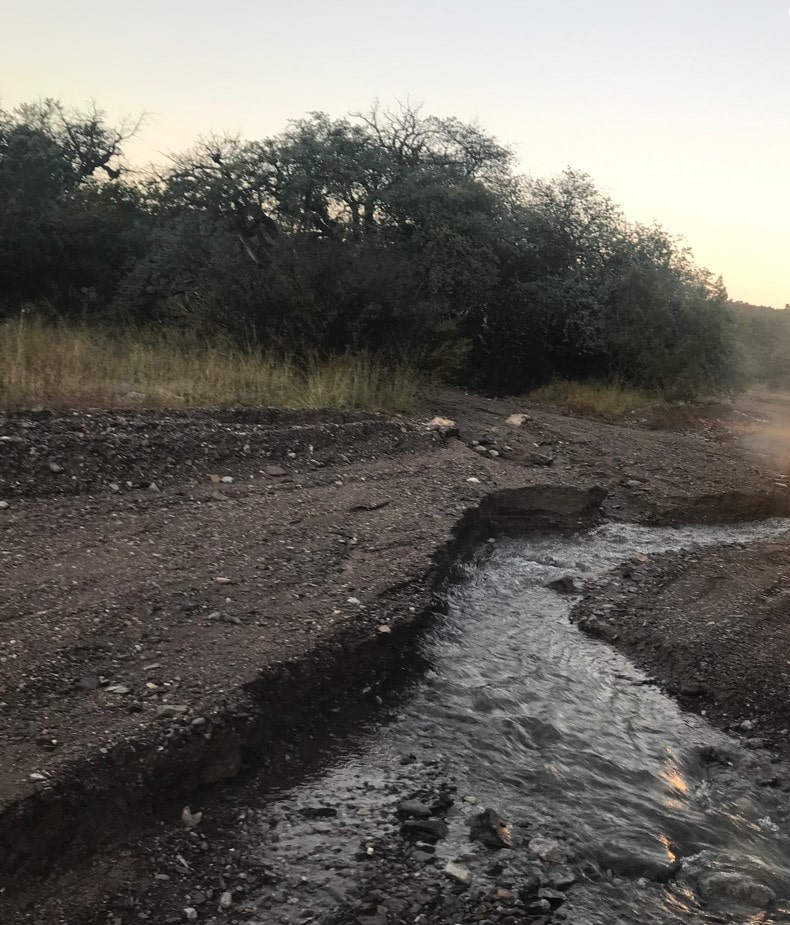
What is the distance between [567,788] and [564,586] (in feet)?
8.01

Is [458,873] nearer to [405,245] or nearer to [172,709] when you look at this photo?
[172,709]

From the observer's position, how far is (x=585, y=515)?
7180mm

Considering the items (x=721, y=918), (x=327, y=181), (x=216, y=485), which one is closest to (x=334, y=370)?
(x=216, y=485)

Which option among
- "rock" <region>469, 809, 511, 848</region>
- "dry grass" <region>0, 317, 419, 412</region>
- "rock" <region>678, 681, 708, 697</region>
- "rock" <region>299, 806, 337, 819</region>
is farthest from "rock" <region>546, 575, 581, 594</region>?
"dry grass" <region>0, 317, 419, 412</region>

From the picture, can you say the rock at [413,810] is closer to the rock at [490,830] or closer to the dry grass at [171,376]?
the rock at [490,830]

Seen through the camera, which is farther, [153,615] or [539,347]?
[539,347]

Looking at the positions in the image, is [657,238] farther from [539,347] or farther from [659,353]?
[539,347]

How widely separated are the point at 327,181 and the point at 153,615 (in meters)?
11.2

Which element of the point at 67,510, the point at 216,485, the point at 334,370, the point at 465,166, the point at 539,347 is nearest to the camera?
the point at 67,510

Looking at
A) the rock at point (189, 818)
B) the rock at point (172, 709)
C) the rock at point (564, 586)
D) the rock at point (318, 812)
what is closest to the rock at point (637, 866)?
the rock at point (318, 812)

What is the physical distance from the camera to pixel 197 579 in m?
4.40

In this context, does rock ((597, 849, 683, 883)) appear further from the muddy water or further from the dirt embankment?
the dirt embankment

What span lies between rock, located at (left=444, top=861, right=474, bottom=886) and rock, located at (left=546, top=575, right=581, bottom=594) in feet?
9.83

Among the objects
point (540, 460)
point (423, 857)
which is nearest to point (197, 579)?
point (423, 857)
